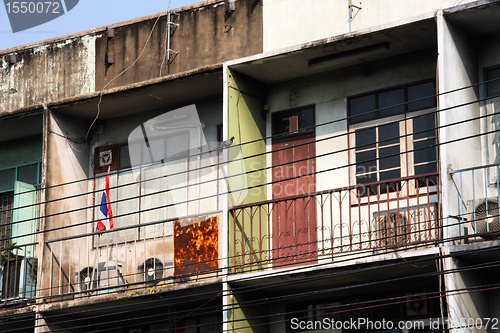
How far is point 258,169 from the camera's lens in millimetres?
14539

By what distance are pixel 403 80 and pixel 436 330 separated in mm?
3782

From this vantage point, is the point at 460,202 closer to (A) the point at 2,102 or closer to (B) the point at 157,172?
(B) the point at 157,172

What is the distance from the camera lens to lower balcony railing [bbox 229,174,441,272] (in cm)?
1266

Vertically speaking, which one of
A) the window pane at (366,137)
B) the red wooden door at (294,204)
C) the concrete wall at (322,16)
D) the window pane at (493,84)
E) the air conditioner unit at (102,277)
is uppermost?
the concrete wall at (322,16)

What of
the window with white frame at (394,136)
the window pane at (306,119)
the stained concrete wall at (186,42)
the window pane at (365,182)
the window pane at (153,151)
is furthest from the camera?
the window pane at (153,151)

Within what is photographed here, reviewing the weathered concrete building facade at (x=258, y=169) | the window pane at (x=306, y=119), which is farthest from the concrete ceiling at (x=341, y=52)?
the window pane at (x=306, y=119)

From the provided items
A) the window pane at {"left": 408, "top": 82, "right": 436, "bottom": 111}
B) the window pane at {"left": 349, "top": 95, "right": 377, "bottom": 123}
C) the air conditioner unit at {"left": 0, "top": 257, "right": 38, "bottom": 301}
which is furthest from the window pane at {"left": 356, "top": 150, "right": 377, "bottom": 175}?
the air conditioner unit at {"left": 0, "top": 257, "right": 38, "bottom": 301}

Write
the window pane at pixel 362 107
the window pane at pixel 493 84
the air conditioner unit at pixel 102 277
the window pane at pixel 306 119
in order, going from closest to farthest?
the window pane at pixel 493 84
the window pane at pixel 362 107
the window pane at pixel 306 119
the air conditioner unit at pixel 102 277

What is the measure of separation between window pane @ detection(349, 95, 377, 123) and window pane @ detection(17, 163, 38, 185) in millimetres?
6047

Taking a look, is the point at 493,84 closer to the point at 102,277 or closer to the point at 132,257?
the point at 132,257

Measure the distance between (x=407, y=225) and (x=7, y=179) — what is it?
8.26 m

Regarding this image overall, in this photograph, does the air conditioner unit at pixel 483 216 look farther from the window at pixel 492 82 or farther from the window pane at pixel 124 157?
the window pane at pixel 124 157

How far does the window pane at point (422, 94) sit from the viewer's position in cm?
1365

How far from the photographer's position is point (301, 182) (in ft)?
47.6
